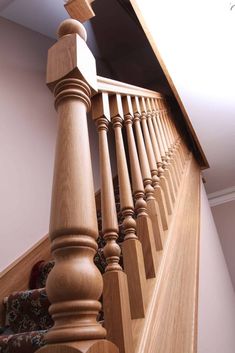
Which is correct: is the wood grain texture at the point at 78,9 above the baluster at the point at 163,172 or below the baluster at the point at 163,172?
above

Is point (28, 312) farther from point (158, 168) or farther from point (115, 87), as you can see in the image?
point (115, 87)

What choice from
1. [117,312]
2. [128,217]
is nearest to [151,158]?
[128,217]

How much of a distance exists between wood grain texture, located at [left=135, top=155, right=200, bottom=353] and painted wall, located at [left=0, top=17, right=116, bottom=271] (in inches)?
36.9

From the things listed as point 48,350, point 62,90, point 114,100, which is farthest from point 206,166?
point 48,350

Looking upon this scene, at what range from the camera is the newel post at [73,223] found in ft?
1.63

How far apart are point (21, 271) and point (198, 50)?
176cm

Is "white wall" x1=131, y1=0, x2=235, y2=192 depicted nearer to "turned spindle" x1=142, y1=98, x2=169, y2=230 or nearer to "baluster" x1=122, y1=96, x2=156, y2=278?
"turned spindle" x1=142, y1=98, x2=169, y2=230

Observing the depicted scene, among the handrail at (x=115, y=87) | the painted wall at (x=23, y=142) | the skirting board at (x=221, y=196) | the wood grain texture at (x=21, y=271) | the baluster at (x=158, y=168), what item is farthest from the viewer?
the skirting board at (x=221, y=196)

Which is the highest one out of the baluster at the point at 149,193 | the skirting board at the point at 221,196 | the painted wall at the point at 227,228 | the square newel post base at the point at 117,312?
the skirting board at the point at 221,196

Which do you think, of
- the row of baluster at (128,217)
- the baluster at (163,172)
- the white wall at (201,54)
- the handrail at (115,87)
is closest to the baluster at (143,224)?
the row of baluster at (128,217)

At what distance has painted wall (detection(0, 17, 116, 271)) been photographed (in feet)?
6.20

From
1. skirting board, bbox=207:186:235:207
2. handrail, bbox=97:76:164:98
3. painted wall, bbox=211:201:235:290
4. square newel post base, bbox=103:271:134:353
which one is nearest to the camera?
square newel post base, bbox=103:271:134:353

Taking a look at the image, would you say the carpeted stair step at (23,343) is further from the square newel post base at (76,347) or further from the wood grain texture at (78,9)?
the wood grain texture at (78,9)

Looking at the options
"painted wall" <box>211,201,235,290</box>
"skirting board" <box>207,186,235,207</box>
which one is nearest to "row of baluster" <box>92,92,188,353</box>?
"painted wall" <box>211,201,235,290</box>
